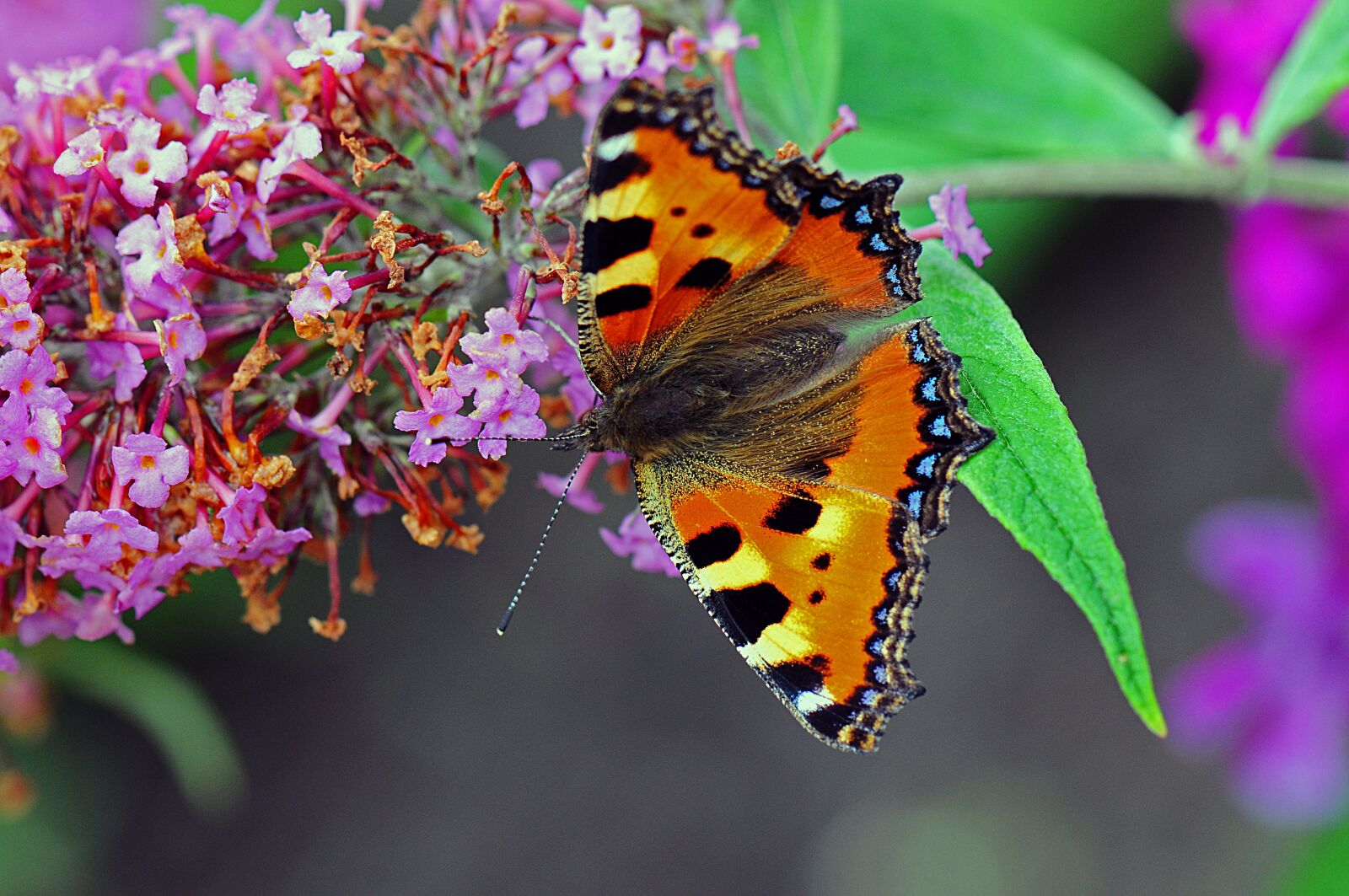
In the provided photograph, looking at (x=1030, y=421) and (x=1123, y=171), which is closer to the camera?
(x=1030, y=421)

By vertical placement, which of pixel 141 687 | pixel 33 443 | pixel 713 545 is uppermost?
pixel 713 545

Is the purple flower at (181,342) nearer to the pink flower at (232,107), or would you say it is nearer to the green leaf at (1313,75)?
the pink flower at (232,107)

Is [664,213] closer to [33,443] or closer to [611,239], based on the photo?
[611,239]

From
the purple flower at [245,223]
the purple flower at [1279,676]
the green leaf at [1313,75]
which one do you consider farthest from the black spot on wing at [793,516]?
the purple flower at [1279,676]

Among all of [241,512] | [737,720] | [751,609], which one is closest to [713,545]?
[751,609]

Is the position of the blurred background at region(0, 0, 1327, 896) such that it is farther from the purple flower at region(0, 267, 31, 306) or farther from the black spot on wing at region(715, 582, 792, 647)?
the purple flower at region(0, 267, 31, 306)

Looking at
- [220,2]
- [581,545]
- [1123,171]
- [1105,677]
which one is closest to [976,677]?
[1105,677]

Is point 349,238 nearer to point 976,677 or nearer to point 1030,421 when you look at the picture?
point 1030,421

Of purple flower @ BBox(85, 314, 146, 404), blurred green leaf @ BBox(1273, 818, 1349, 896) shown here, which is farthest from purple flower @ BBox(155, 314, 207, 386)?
blurred green leaf @ BBox(1273, 818, 1349, 896)
